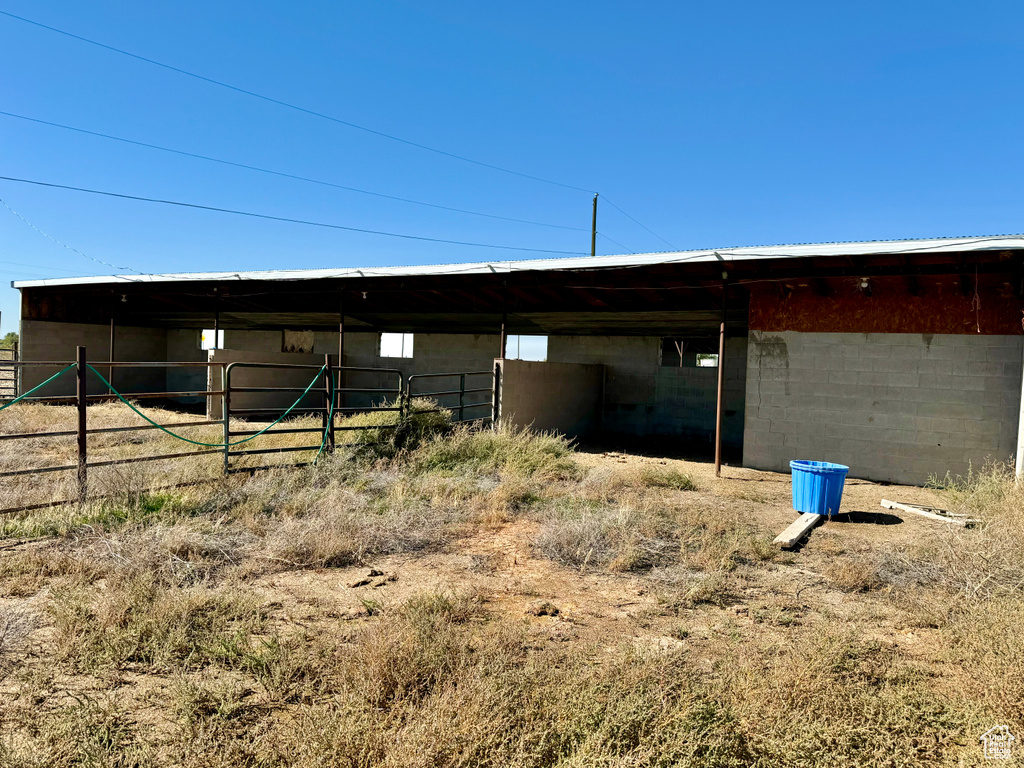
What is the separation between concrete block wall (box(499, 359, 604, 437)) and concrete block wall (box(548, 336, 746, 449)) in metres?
0.46

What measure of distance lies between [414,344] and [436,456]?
966 cm

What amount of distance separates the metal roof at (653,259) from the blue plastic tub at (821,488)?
3.24 m

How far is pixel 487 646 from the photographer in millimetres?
3576

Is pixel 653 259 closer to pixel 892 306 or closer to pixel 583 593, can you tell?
pixel 892 306

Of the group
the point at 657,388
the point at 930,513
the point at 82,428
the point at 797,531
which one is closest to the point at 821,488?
the point at 797,531

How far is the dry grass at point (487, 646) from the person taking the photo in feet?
9.02

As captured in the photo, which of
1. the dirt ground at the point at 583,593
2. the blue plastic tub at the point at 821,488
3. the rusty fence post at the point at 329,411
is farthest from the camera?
the rusty fence post at the point at 329,411

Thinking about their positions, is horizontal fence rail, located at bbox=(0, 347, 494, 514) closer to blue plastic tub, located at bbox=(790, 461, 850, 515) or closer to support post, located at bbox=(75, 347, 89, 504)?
support post, located at bbox=(75, 347, 89, 504)

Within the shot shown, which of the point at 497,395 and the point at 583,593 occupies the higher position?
the point at 497,395
